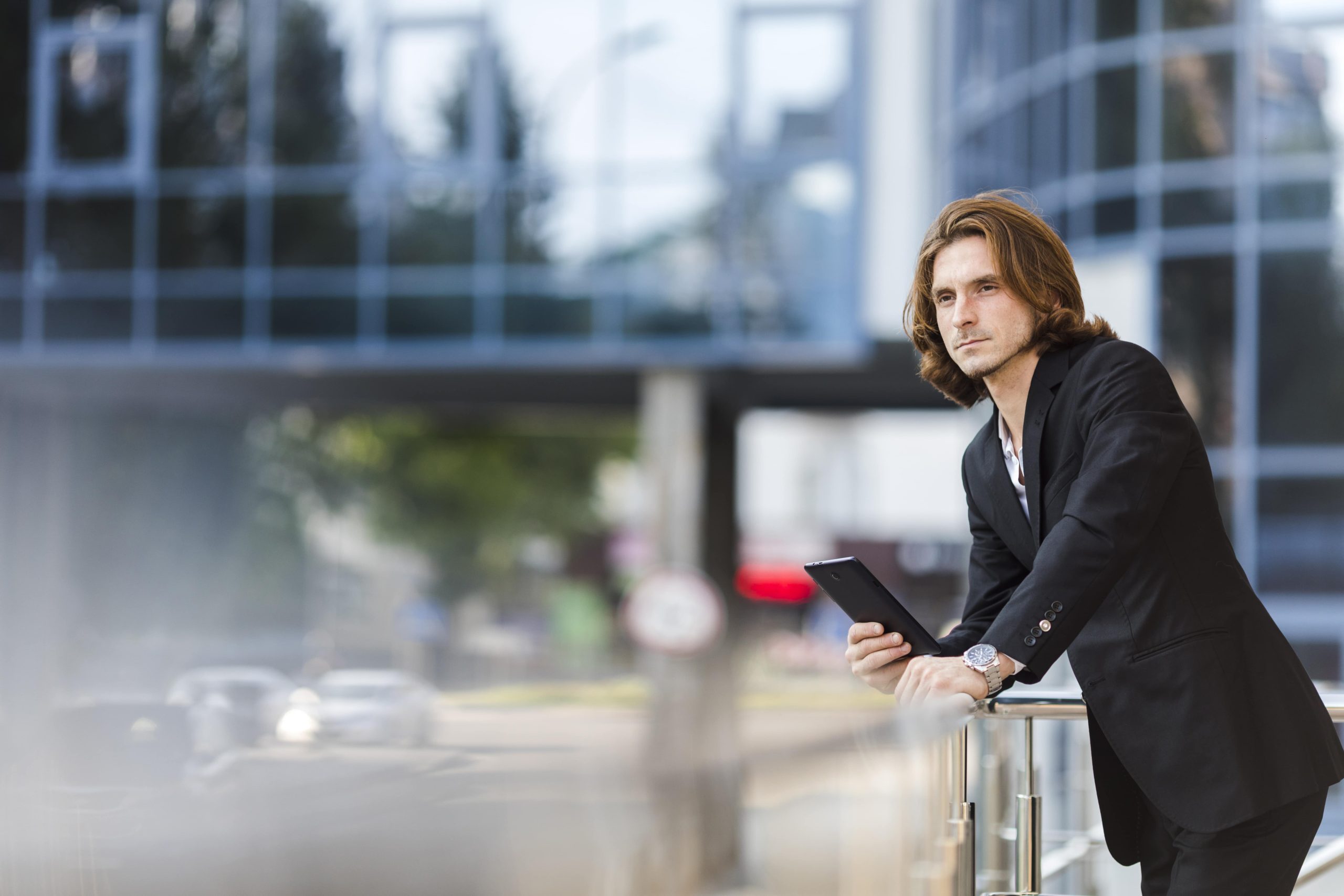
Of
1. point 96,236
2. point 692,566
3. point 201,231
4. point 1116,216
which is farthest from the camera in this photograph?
point 692,566

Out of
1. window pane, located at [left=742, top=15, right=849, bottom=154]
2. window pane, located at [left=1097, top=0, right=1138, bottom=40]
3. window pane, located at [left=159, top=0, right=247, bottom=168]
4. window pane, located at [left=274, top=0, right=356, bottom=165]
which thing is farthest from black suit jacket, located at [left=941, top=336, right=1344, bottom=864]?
window pane, located at [left=159, top=0, right=247, bottom=168]

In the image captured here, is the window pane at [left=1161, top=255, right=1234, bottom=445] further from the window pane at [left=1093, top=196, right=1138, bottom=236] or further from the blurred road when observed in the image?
the blurred road

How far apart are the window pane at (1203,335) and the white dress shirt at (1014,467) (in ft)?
37.4

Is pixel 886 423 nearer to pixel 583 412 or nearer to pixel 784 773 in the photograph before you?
pixel 583 412

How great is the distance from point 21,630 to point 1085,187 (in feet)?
51.8

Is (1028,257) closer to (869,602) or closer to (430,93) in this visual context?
(869,602)

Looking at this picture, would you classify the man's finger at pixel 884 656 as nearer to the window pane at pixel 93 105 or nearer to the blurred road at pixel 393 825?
the blurred road at pixel 393 825

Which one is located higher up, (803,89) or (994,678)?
(803,89)

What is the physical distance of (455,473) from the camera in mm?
33438

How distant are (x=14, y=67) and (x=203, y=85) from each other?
2803 mm

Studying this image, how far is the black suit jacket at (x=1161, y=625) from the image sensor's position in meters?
2.32

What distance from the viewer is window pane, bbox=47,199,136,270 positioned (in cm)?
2011

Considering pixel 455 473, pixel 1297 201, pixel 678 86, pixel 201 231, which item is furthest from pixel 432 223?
pixel 455 473

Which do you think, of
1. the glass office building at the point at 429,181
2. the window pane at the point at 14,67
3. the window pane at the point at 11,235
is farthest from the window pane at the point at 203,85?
the window pane at the point at 11,235
